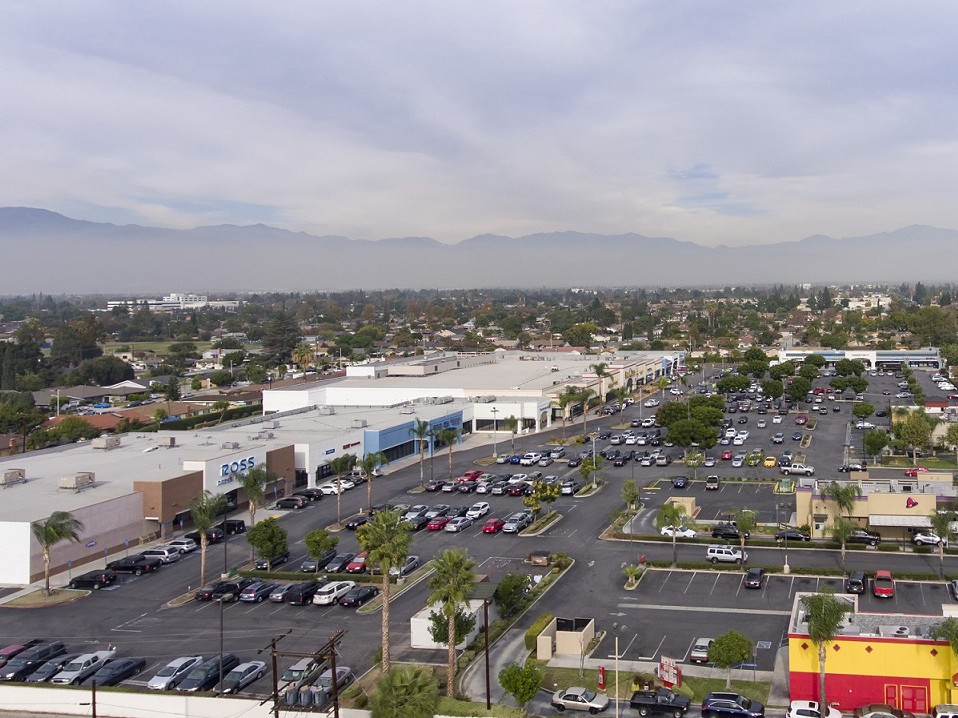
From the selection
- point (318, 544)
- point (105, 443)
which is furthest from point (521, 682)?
point (105, 443)

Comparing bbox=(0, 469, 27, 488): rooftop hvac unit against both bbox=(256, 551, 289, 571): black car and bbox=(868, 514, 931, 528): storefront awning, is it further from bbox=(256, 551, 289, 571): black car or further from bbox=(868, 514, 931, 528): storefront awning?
bbox=(868, 514, 931, 528): storefront awning

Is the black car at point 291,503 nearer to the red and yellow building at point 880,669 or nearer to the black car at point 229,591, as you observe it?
the black car at point 229,591

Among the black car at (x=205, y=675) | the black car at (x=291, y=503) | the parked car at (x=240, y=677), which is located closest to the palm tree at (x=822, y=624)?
the parked car at (x=240, y=677)

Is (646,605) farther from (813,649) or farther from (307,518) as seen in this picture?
(307,518)

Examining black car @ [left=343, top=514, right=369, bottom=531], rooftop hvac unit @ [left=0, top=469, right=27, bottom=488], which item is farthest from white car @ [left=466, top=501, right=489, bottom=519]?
rooftop hvac unit @ [left=0, top=469, right=27, bottom=488]

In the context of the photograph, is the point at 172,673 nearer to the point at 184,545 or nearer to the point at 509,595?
the point at 509,595

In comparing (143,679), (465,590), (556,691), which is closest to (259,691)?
(143,679)
